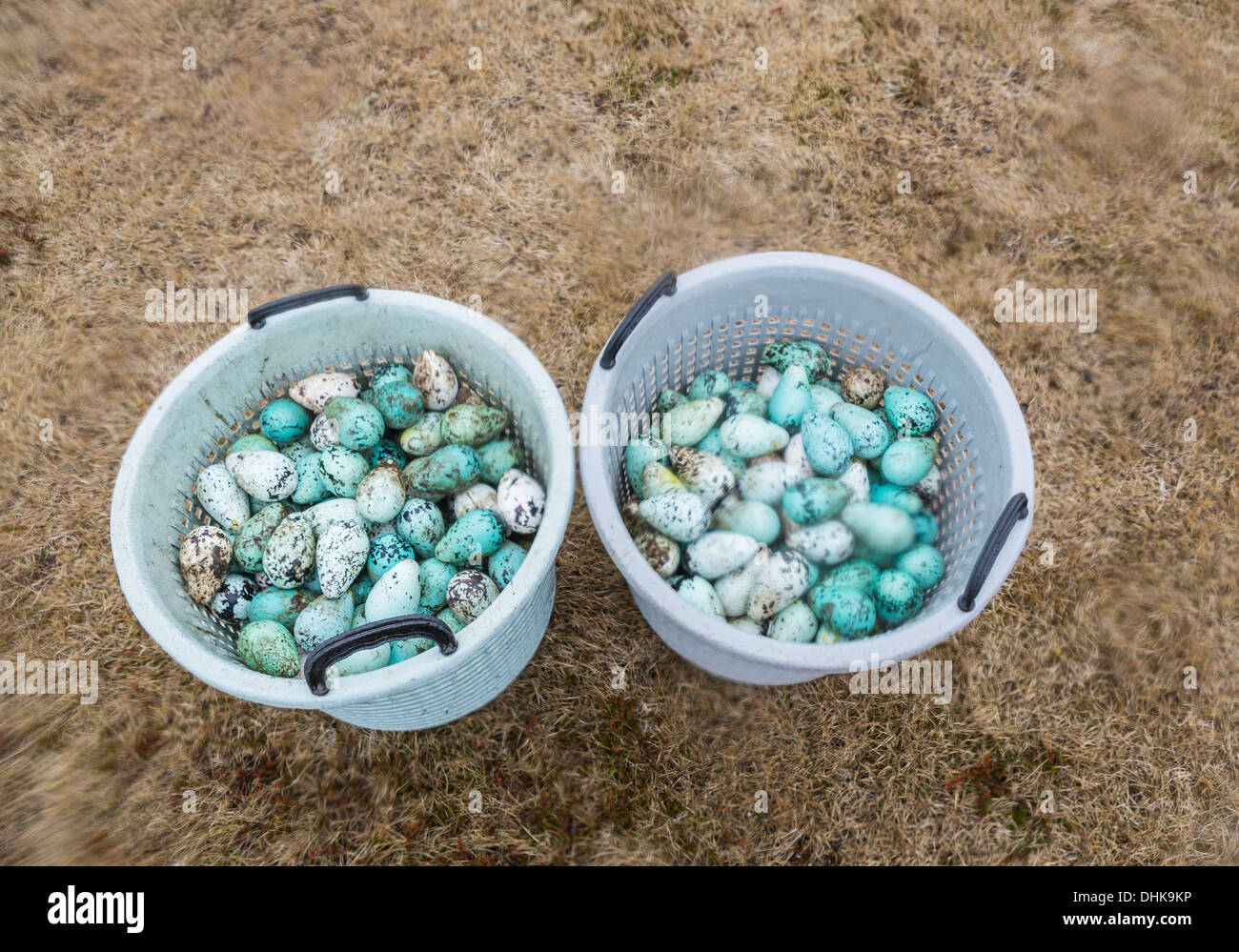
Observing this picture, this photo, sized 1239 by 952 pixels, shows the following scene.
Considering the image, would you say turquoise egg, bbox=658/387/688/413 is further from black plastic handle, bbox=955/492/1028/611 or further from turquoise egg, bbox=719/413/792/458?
black plastic handle, bbox=955/492/1028/611

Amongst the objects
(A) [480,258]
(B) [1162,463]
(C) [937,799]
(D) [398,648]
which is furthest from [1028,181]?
(D) [398,648]

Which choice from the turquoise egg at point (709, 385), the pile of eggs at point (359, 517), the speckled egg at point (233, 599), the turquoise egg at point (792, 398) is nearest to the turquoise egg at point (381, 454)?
the pile of eggs at point (359, 517)

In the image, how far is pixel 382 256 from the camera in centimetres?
242

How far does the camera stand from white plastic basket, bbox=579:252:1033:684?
131cm

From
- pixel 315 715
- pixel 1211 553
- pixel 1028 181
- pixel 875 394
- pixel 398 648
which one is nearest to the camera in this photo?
pixel 398 648

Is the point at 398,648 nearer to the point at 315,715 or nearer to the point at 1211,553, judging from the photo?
the point at 315,715

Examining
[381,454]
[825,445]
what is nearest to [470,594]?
[381,454]

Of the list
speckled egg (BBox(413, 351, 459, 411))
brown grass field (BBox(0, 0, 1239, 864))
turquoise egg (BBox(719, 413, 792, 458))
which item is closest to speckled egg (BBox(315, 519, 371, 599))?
speckled egg (BBox(413, 351, 459, 411))

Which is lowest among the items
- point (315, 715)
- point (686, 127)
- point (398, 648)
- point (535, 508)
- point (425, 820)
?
point (425, 820)

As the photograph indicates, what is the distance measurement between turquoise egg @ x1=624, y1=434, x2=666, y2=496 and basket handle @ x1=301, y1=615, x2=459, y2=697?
1.81ft

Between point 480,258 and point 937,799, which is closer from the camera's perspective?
point 937,799

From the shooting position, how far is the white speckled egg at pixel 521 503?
5.29 feet

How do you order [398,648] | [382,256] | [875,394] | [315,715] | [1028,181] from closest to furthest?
[398,648] < [875,394] < [315,715] < [382,256] < [1028,181]
